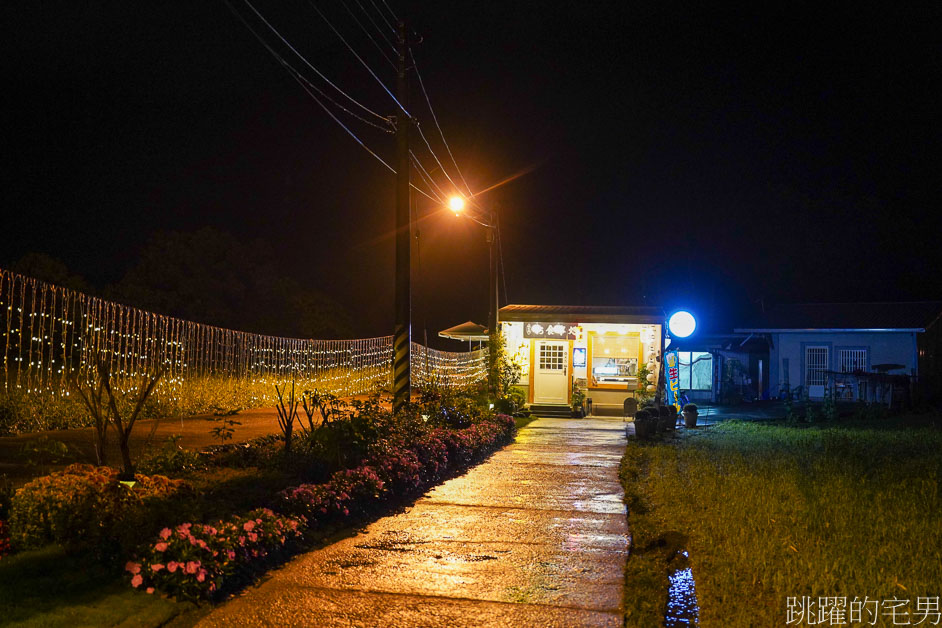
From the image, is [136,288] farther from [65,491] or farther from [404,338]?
[65,491]

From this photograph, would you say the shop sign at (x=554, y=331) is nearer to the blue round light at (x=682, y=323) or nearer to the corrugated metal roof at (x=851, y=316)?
the blue round light at (x=682, y=323)

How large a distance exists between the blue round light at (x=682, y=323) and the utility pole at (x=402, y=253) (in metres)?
7.33

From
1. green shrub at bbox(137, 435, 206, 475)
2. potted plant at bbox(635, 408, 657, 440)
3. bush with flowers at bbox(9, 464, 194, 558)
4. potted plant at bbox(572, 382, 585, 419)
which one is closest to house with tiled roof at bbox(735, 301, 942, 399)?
potted plant at bbox(572, 382, 585, 419)

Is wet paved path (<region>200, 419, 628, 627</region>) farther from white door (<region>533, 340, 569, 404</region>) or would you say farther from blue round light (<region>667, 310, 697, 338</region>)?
white door (<region>533, 340, 569, 404</region>)

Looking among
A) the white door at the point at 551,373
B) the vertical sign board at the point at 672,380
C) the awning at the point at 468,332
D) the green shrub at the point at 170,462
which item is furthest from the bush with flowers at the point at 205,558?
the awning at the point at 468,332

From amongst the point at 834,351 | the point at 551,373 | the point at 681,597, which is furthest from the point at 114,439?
the point at 834,351

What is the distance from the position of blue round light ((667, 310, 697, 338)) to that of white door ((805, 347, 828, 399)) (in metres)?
15.4

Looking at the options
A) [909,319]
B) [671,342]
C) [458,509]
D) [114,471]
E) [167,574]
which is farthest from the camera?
[909,319]

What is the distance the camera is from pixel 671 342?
64.2 feet

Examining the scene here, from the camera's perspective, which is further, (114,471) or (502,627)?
(114,471)

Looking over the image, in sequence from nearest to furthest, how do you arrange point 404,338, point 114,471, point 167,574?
point 167,574 → point 114,471 → point 404,338

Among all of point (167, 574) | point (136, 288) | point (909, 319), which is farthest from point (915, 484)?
point (136, 288)

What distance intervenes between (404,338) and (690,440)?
6.93 metres

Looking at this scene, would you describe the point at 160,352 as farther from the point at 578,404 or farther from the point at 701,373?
the point at 701,373
